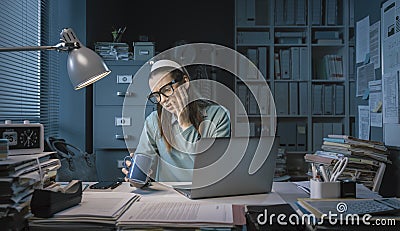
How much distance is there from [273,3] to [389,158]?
2137 mm

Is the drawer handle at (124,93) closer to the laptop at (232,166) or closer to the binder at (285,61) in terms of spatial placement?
the binder at (285,61)

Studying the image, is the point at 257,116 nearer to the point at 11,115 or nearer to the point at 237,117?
the point at 237,117

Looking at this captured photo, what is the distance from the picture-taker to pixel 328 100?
13.8 feet

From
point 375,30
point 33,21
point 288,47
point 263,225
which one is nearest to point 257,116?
point 288,47

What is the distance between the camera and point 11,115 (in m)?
2.80

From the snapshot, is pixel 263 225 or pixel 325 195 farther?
pixel 325 195

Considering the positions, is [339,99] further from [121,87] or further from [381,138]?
[121,87]

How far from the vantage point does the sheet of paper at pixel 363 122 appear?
9.69ft

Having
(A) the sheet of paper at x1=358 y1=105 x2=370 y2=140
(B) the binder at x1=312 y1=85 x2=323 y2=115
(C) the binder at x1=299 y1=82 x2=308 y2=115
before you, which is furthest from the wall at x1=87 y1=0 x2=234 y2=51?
(A) the sheet of paper at x1=358 y1=105 x2=370 y2=140

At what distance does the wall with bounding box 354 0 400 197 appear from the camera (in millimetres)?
2490

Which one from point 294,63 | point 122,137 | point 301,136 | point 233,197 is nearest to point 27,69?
point 122,137

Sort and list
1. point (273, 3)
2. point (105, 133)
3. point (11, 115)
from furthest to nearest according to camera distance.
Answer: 1. point (273, 3)
2. point (105, 133)
3. point (11, 115)

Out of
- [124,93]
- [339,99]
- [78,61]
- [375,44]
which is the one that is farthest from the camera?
[339,99]

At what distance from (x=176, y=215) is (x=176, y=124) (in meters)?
1.01
